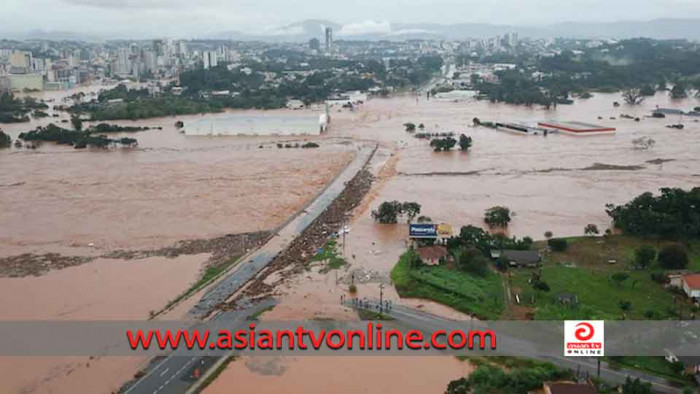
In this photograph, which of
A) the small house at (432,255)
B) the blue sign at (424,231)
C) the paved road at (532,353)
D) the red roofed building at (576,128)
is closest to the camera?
the paved road at (532,353)

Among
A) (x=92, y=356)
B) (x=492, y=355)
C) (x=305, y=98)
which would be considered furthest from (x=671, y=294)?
(x=305, y=98)

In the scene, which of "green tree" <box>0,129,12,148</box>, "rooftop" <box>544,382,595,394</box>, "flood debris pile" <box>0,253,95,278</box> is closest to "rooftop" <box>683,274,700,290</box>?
"rooftop" <box>544,382,595,394</box>

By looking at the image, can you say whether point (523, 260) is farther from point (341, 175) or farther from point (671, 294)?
point (341, 175)

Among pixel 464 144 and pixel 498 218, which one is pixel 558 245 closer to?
pixel 498 218

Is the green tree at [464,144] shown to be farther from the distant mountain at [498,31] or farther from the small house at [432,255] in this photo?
the distant mountain at [498,31]

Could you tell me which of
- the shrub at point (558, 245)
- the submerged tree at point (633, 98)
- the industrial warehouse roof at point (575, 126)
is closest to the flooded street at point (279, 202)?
the industrial warehouse roof at point (575, 126)

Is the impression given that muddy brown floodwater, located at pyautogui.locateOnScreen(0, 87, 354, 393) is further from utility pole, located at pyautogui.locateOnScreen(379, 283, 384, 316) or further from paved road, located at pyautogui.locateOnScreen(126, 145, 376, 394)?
utility pole, located at pyautogui.locateOnScreen(379, 283, 384, 316)

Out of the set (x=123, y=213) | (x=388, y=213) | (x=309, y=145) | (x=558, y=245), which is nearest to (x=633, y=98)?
(x=309, y=145)
